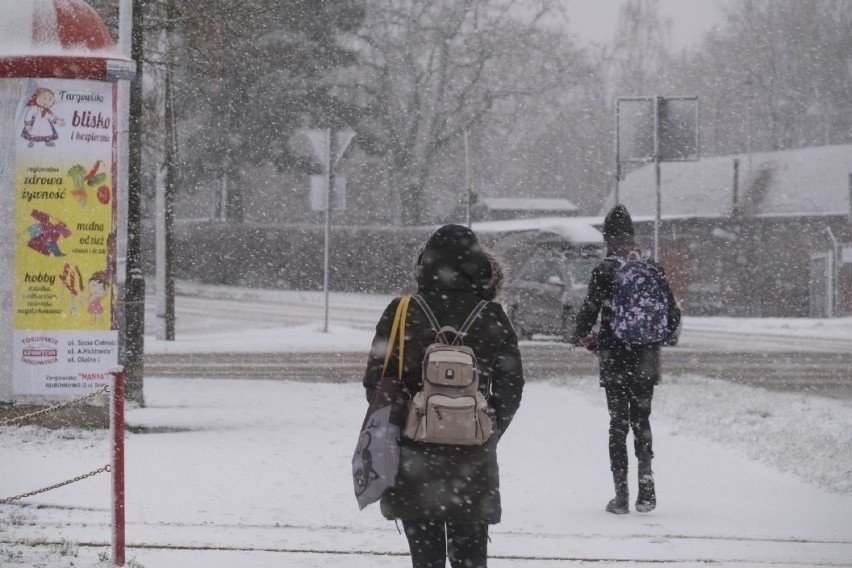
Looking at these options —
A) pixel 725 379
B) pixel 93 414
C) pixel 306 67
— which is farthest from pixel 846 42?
pixel 93 414

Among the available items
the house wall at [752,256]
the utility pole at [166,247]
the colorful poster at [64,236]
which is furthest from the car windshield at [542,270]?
the house wall at [752,256]

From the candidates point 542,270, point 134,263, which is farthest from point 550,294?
point 134,263

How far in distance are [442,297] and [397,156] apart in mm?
44490

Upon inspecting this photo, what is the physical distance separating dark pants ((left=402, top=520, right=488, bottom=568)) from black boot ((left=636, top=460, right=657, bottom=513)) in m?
2.94

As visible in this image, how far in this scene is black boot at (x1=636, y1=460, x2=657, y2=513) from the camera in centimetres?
725

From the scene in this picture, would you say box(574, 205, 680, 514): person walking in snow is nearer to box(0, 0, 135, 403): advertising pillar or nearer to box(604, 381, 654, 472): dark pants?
box(604, 381, 654, 472): dark pants

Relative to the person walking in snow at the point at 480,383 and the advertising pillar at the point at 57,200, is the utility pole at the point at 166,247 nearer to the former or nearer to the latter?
the advertising pillar at the point at 57,200

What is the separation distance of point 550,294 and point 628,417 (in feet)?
48.8

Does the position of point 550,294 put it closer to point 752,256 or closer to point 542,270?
point 542,270

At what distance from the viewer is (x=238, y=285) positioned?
4428 cm

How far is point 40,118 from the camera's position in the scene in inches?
349

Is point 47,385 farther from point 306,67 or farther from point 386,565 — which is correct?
point 306,67

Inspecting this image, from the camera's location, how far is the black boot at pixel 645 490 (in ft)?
23.8

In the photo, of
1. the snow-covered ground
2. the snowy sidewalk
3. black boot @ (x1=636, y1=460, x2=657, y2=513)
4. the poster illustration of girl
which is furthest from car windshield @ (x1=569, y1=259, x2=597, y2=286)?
black boot @ (x1=636, y1=460, x2=657, y2=513)
